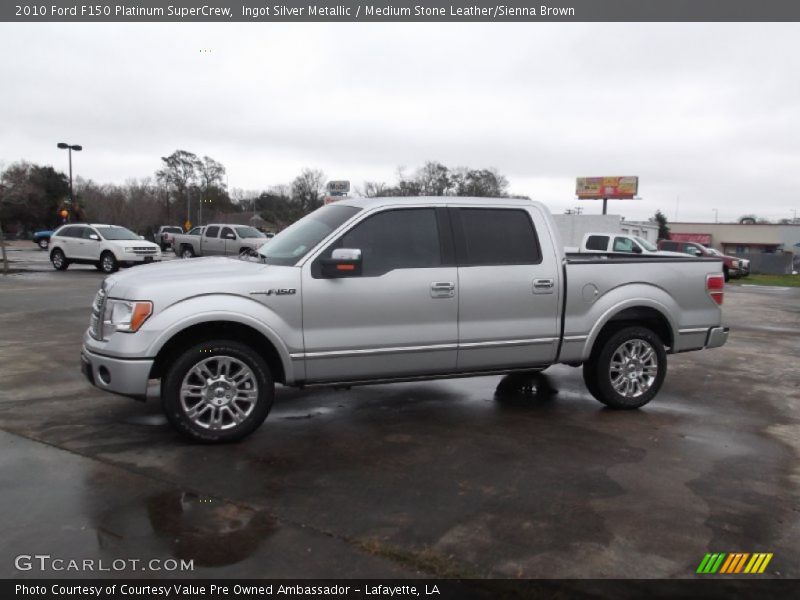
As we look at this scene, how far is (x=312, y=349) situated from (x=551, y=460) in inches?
80.7

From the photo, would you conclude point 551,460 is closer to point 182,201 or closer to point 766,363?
point 766,363

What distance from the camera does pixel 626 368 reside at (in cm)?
612

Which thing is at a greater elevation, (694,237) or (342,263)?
(694,237)

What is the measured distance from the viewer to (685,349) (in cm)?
628

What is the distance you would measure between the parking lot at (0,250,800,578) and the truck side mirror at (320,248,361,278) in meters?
1.38

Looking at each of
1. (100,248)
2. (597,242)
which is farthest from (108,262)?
(597,242)

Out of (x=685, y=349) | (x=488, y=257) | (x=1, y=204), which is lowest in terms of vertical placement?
(x=685, y=349)

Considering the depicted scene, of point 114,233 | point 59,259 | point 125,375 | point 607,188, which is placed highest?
point 607,188

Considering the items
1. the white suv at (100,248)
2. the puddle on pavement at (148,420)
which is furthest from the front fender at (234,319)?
the white suv at (100,248)

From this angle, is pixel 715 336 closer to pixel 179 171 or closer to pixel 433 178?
pixel 433 178

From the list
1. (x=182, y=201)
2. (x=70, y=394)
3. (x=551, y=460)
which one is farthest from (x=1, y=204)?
(x=551, y=460)

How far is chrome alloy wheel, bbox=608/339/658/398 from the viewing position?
20.0ft

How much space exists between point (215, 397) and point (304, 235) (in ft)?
5.23
